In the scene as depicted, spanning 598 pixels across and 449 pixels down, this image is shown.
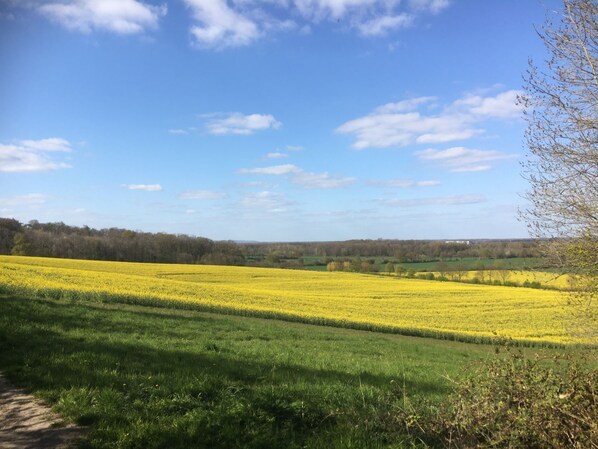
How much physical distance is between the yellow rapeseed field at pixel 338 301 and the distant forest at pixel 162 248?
1122 centimetres

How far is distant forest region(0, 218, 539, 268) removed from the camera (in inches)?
2494

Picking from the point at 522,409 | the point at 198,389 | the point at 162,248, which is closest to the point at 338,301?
the point at 198,389

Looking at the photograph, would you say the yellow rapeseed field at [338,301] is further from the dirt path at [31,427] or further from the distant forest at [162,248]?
the dirt path at [31,427]

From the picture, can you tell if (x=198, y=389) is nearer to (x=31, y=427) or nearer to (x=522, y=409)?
(x=31, y=427)

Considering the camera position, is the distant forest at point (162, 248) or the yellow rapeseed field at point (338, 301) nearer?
the yellow rapeseed field at point (338, 301)

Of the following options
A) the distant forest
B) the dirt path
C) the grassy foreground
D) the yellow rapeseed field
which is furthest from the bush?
the distant forest

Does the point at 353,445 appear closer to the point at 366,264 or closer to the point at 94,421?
the point at 94,421

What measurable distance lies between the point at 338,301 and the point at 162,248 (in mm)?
50451

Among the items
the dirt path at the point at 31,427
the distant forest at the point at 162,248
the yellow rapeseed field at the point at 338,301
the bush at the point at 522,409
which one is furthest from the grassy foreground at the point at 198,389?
the distant forest at the point at 162,248

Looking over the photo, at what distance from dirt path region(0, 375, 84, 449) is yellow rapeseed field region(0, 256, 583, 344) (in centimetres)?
1280

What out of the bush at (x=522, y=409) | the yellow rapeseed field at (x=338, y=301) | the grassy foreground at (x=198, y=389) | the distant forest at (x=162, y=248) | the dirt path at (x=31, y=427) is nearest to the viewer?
the bush at (x=522, y=409)

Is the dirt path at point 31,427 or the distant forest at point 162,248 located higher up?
the distant forest at point 162,248

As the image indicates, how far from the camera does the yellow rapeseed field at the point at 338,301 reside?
74.6ft

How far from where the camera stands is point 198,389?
5.78 m
